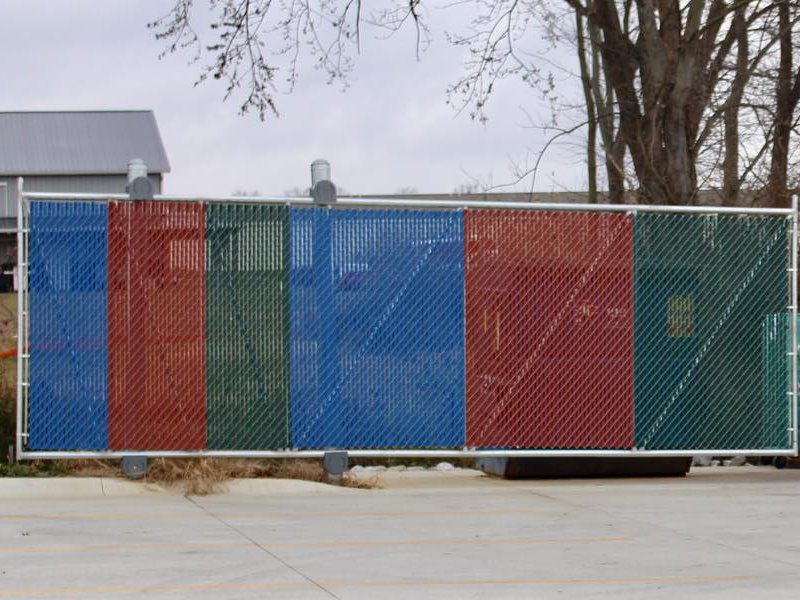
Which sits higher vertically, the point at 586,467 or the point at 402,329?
the point at 402,329

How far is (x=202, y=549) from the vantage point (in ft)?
30.9

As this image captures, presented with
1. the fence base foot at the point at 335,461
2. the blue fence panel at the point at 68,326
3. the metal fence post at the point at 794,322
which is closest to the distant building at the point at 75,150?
the blue fence panel at the point at 68,326

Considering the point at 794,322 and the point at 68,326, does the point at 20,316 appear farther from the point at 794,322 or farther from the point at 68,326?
the point at 794,322

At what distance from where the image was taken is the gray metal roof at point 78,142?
55.2 m

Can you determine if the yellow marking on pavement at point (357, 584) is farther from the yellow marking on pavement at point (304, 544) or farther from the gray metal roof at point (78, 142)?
the gray metal roof at point (78, 142)

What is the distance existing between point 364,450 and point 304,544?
121 inches

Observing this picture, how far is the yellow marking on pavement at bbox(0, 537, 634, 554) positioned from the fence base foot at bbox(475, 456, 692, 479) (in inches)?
140

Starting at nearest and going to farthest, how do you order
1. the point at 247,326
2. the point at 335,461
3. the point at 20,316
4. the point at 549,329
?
the point at 20,316, the point at 247,326, the point at 335,461, the point at 549,329

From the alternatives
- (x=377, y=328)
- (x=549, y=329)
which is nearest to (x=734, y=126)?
(x=549, y=329)

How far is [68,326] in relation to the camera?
1216cm

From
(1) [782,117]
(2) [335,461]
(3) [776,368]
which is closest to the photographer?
(2) [335,461]

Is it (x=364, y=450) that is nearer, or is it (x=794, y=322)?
(x=364, y=450)

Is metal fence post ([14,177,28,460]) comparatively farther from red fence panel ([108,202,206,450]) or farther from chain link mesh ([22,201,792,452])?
red fence panel ([108,202,206,450])

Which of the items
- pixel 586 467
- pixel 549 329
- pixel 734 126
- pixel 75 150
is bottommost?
pixel 586 467
